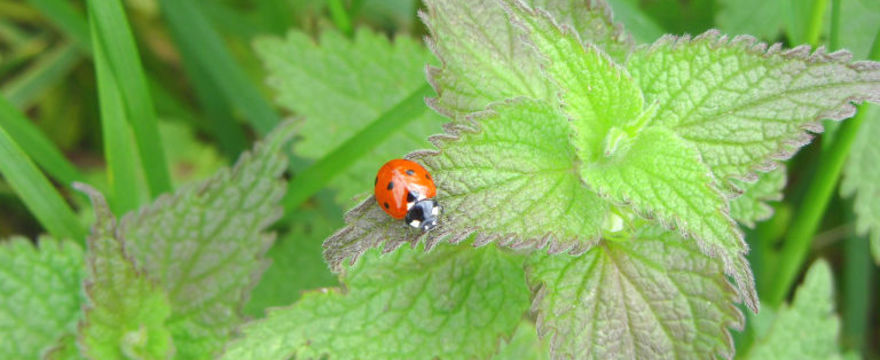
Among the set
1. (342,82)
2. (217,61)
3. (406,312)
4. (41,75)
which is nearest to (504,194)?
(406,312)

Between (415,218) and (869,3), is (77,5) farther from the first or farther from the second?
(869,3)

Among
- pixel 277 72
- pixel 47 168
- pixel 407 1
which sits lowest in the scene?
pixel 47 168

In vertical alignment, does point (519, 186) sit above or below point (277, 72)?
below

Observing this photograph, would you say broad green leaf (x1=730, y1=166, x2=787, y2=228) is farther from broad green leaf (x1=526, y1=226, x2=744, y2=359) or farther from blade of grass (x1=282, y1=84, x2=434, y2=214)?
blade of grass (x1=282, y1=84, x2=434, y2=214)

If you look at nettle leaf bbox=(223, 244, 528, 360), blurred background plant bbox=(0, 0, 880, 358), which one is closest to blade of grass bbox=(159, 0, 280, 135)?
blurred background plant bbox=(0, 0, 880, 358)

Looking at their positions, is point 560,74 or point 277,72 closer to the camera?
point 560,74

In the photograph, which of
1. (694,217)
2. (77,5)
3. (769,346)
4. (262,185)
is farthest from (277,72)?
(769,346)

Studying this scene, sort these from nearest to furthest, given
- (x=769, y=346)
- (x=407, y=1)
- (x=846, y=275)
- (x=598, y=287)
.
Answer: (x=598, y=287) < (x=769, y=346) < (x=846, y=275) < (x=407, y=1)

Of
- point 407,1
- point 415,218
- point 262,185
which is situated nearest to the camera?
point 415,218
